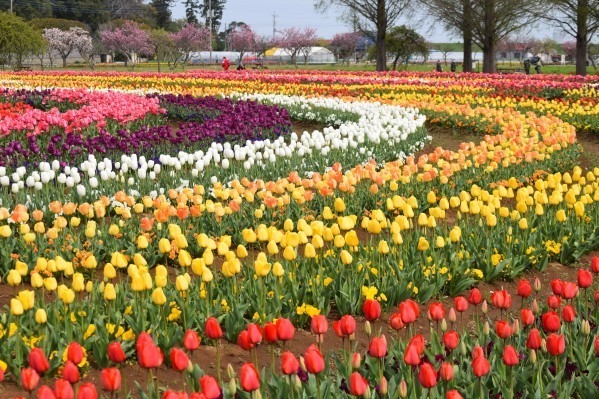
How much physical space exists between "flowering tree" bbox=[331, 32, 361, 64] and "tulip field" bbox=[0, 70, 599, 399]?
75.3 meters

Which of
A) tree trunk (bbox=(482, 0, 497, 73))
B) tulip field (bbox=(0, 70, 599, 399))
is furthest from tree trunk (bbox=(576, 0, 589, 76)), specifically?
tulip field (bbox=(0, 70, 599, 399))

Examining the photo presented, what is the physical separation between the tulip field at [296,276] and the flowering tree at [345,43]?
75.3 metres

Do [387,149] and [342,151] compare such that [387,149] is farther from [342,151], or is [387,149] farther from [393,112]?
[393,112]

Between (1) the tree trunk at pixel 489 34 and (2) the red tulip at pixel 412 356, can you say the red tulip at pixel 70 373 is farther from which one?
(1) the tree trunk at pixel 489 34

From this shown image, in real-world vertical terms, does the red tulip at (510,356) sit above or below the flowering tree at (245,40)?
below

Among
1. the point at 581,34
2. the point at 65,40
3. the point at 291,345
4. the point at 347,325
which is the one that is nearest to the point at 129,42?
the point at 65,40

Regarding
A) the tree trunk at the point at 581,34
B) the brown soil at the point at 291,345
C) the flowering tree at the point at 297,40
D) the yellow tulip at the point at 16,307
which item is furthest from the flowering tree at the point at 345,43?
the yellow tulip at the point at 16,307

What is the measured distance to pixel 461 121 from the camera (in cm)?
1440

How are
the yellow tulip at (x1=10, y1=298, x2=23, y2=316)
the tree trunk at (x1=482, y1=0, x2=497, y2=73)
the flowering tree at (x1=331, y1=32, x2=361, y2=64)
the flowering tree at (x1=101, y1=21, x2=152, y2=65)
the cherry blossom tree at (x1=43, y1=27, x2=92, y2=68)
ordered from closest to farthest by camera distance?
the yellow tulip at (x1=10, y1=298, x2=23, y2=316), the tree trunk at (x1=482, y1=0, x2=497, y2=73), the flowering tree at (x1=101, y1=21, x2=152, y2=65), the cherry blossom tree at (x1=43, y1=27, x2=92, y2=68), the flowering tree at (x1=331, y1=32, x2=361, y2=64)

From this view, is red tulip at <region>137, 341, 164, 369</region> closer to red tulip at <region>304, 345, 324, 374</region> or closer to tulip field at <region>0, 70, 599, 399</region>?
tulip field at <region>0, 70, 599, 399</region>

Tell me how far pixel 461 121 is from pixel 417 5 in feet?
81.3

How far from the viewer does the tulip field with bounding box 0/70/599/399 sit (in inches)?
120

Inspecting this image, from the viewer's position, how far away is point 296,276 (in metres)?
4.78

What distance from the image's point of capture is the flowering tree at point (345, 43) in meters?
85.6
